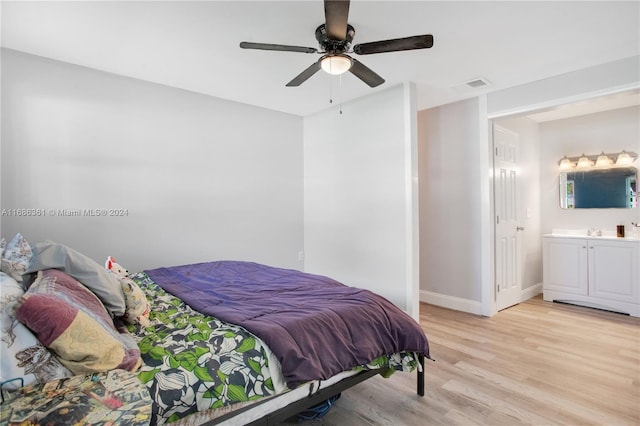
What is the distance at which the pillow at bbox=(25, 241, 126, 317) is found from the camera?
60.4 inches

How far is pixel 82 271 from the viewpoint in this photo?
159 centimetres

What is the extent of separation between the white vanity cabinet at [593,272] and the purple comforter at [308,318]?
330cm

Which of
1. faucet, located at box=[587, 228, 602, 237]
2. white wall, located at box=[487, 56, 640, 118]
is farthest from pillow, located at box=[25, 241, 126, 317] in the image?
faucet, located at box=[587, 228, 602, 237]

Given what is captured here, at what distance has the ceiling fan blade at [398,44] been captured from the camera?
1.97 metres

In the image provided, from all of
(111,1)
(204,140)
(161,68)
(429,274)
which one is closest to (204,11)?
(111,1)

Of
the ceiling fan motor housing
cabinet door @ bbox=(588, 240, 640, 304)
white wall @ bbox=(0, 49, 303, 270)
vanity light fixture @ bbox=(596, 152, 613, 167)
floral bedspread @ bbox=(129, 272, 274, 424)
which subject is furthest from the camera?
vanity light fixture @ bbox=(596, 152, 613, 167)

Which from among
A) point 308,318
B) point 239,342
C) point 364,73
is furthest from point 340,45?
point 239,342

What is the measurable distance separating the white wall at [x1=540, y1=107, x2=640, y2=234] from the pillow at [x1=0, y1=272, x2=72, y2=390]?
553 centimetres

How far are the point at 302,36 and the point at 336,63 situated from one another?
1.49ft

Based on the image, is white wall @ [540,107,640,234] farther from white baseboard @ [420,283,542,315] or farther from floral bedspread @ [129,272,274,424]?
floral bedspread @ [129,272,274,424]

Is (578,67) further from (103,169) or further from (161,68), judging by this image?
(103,169)

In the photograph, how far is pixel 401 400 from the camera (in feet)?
7.01

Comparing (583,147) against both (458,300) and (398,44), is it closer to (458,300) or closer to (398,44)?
(458,300)

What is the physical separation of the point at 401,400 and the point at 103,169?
3196 millimetres
